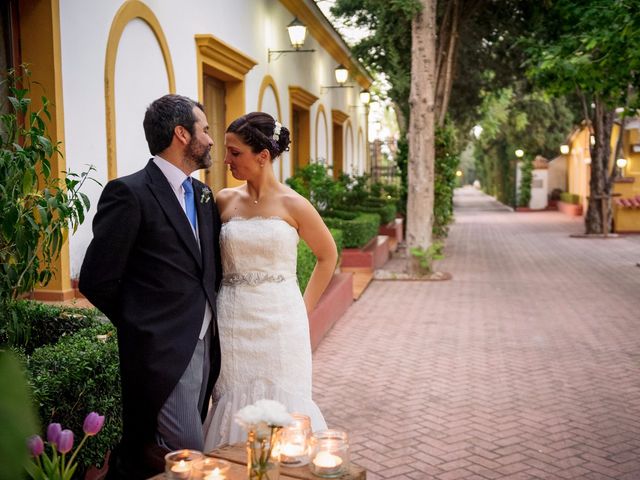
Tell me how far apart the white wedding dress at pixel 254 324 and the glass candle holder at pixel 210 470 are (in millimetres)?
1063

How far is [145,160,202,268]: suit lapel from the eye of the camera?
9.30 feet

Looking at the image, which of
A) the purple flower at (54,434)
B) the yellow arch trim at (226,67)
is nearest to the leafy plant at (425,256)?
the yellow arch trim at (226,67)

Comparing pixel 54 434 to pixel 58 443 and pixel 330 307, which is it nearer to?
pixel 58 443

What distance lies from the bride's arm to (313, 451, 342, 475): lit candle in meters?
1.17

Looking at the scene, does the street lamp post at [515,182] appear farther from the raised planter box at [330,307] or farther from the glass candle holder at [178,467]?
A: the glass candle holder at [178,467]

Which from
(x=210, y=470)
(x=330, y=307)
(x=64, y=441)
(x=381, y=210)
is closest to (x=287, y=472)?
(x=210, y=470)

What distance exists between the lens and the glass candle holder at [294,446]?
94.6 inches

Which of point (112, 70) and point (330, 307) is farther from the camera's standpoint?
point (330, 307)

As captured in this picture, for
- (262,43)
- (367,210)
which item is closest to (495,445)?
(262,43)

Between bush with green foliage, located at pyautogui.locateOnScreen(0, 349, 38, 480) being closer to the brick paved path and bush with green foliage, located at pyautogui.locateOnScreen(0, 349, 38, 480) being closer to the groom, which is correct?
the groom

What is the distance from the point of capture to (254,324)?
3367mm

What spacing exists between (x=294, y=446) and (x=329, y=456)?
0.14m

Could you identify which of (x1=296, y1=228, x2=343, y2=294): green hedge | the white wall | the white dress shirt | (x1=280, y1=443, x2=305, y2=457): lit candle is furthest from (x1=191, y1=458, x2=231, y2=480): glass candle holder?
(x1=296, y1=228, x2=343, y2=294): green hedge

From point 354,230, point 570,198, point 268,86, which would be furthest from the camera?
point 570,198
